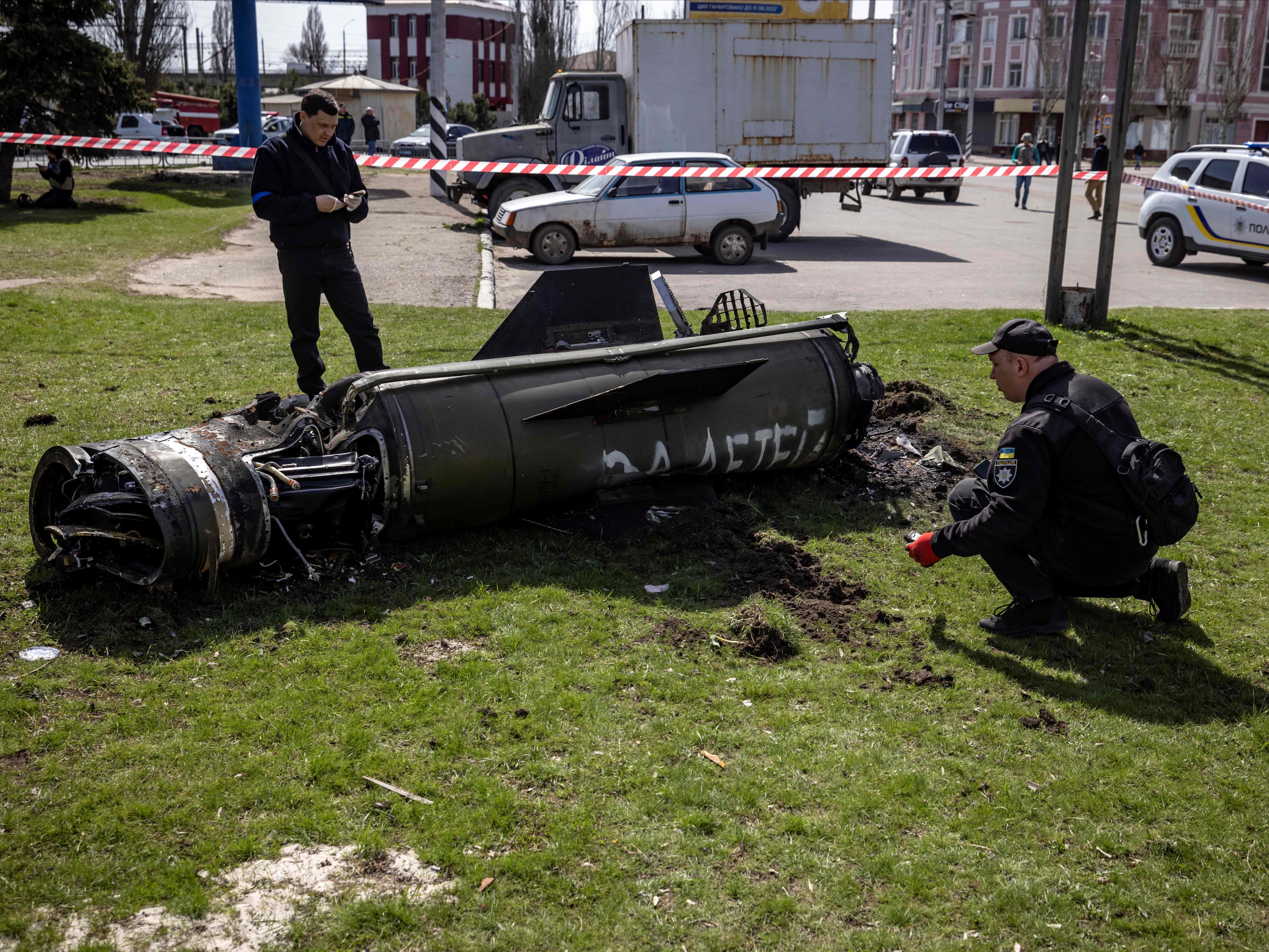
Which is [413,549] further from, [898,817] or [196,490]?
[898,817]

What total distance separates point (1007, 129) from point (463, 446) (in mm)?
68214

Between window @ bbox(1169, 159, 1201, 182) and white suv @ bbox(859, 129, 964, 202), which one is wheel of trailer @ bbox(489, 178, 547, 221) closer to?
window @ bbox(1169, 159, 1201, 182)

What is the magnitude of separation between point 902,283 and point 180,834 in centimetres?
1239

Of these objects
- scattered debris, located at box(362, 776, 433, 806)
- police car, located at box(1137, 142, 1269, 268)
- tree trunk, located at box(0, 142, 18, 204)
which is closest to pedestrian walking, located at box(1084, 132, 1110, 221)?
police car, located at box(1137, 142, 1269, 268)

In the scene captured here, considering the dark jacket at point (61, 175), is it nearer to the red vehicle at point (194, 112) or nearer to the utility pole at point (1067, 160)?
the utility pole at point (1067, 160)

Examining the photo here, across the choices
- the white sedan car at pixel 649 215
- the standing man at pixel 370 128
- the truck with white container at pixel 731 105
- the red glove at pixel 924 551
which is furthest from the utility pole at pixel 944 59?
the red glove at pixel 924 551

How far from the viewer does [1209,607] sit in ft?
15.1

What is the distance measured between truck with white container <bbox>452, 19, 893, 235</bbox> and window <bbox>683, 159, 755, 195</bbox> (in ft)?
9.10

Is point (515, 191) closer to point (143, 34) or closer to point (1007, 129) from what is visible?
point (143, 34)

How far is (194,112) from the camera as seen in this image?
51344mm

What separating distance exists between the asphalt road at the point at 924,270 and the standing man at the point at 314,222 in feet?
17.0

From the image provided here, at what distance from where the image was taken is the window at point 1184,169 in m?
15.5

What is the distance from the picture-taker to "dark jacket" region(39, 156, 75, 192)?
18.5 m

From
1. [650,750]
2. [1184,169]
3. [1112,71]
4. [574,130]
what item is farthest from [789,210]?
[1112,71]
